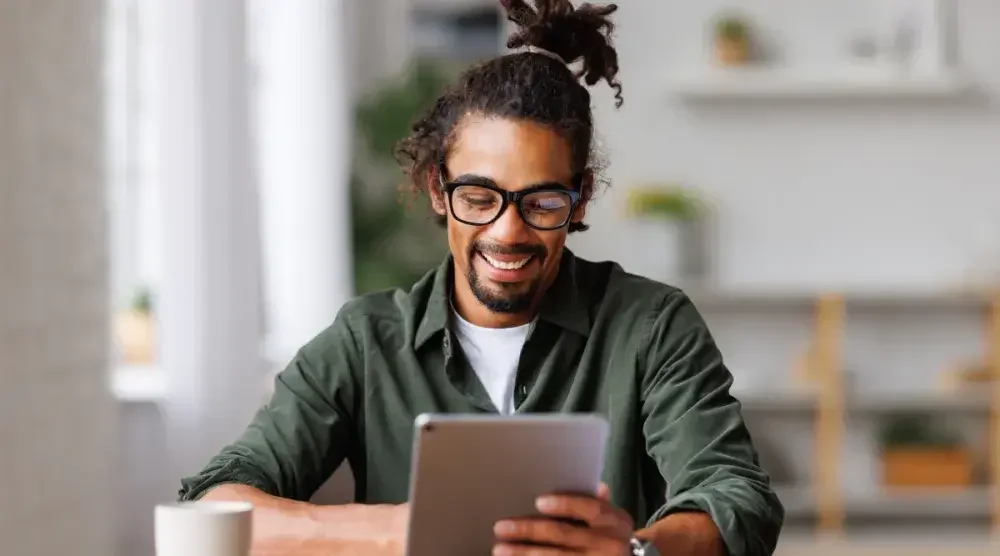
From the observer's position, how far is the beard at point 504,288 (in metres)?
1.57

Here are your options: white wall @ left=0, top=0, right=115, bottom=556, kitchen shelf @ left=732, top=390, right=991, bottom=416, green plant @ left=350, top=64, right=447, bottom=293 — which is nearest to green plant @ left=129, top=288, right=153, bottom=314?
green plant @ left=350, top=64, right=447, bottom=293

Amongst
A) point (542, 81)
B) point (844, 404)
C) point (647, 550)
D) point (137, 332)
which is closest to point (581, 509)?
point (647, 550)

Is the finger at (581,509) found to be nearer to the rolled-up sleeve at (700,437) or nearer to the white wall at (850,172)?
the rolled-up sleeve at (700,437)

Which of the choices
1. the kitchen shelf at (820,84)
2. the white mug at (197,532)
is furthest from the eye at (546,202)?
the kitchen shelf at (820,84)

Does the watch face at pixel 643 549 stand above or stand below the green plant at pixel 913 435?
above

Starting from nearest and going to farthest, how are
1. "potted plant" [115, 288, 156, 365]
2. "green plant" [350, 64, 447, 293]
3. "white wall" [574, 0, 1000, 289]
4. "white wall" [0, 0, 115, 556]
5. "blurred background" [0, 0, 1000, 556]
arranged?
"white wall" [0, 0, 115, 556], "potted plant" [115, 288, 156, 365], "blurred background" [0, 0, 1000, 556], "green plant" [350, 64, 447, 293], "white wall" [574, 0, 1000, 289]

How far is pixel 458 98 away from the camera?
5.42 feet

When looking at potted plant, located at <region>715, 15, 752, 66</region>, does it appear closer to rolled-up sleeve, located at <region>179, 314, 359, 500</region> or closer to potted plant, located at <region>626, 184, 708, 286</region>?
potted plant, located at <region>626, 184, 708, 286</region>

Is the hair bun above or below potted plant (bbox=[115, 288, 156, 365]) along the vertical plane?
above

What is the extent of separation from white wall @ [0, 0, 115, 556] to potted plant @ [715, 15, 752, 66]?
316cm

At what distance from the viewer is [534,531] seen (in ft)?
3.96

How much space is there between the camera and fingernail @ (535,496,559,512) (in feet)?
3.91

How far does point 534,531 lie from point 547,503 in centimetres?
3

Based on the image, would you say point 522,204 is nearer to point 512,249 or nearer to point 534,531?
point 512,249
